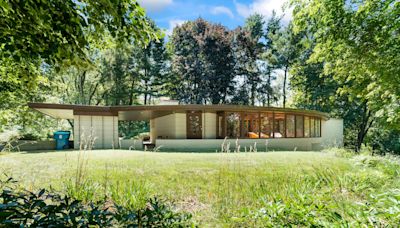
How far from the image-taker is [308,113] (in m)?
17.5

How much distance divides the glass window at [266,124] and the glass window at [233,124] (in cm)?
157

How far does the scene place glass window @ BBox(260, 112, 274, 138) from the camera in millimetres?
16047

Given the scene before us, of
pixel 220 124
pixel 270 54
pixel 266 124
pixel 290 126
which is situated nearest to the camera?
pixel 220 124

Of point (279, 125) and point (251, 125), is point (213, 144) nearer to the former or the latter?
point (251, 125)

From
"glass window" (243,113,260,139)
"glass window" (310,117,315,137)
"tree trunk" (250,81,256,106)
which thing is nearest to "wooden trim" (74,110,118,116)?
"glass window" (243,113,260,139)

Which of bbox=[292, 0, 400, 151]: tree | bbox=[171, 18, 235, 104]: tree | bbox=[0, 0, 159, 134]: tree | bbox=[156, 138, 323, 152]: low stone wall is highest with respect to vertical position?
bbox=[171, 18, 235, 104]: tree

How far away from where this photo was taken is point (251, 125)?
1596 cm

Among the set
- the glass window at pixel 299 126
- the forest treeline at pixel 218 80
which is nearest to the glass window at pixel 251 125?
the glass window at pixel 299 126

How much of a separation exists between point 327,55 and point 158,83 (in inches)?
847

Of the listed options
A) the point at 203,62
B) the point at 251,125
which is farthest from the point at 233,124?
the point at 203,62

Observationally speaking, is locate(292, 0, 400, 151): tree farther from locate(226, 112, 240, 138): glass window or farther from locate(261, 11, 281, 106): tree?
locate(261, 11, 281, 106): tree

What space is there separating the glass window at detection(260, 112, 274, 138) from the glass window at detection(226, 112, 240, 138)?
1574 mm

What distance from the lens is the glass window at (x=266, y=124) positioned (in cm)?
1605

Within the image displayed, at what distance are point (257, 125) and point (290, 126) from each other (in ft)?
9.07
